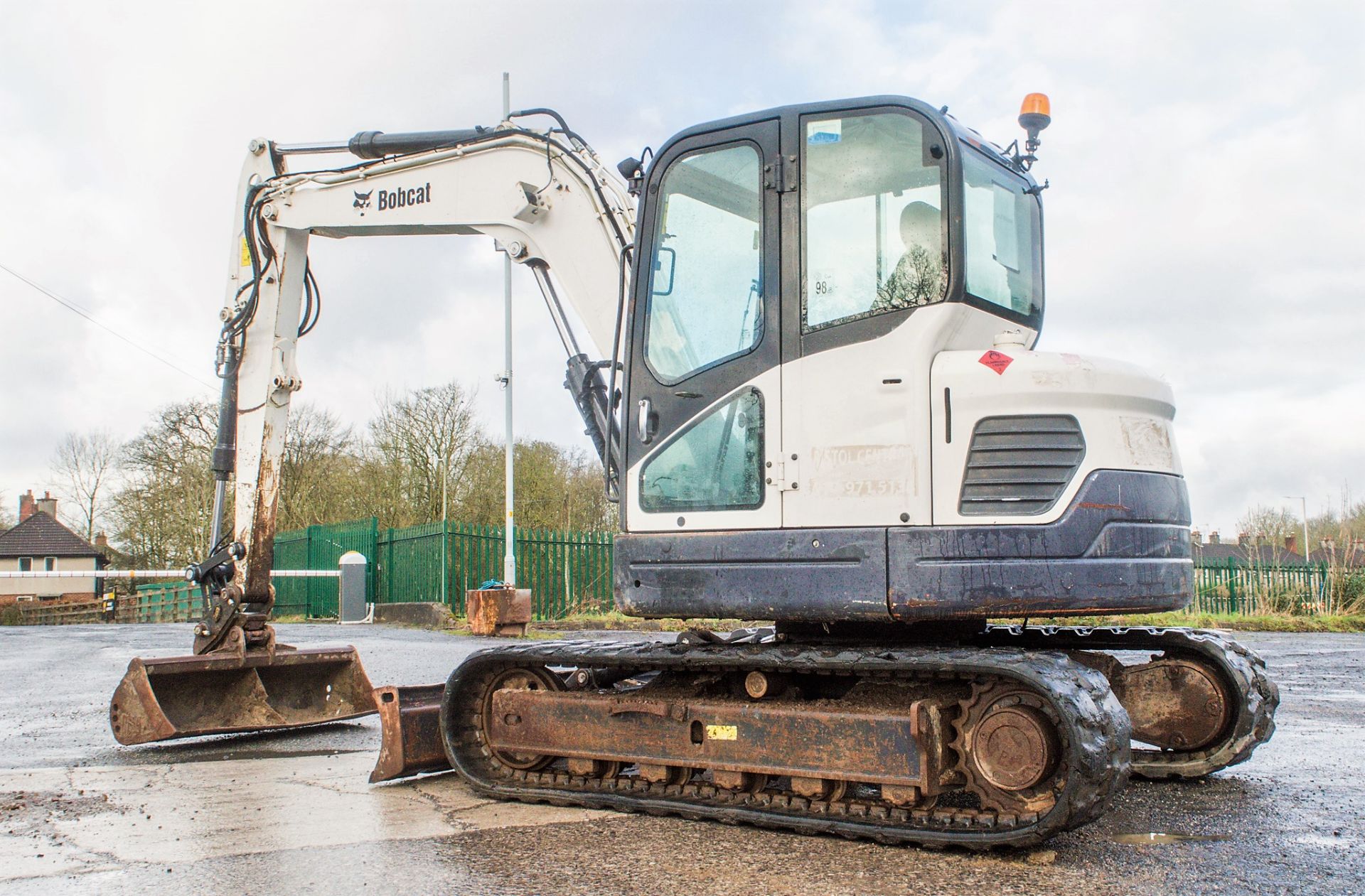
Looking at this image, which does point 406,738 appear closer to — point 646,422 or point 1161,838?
point 646,422

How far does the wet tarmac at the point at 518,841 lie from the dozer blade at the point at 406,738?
10 cm

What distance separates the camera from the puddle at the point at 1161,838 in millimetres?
4301

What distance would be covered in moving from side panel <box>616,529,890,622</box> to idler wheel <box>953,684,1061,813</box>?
1.61ft

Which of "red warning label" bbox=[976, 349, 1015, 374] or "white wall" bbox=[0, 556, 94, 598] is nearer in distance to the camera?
"red warning label" bbox=[976, 349, 1015, 374]

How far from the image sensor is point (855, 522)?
4.49 metres

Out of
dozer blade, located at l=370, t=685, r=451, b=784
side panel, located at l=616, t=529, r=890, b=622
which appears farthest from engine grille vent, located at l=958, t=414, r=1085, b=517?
dozer blade, located at l=370, t=685, r=451, b=784

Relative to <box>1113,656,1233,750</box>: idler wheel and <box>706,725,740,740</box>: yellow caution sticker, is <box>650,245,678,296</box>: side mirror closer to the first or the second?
<box>706,725,740,740</box>: yellow caution sticker

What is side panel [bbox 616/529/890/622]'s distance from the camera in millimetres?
4430

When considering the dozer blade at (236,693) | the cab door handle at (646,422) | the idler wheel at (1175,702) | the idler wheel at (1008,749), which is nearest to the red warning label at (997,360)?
the idler wheel at (1008,749)

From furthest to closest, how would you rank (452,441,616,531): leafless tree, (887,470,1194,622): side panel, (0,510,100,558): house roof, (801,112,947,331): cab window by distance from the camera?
(0,510,100,558): house roof < (452,441,616,531): leafless tree < (801,112,947,331): cab window < (887,470,1194,622): side panel

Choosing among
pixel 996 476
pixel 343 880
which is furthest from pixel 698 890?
pixel 996 476

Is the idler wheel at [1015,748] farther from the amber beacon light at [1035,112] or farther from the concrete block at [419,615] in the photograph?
the concrete block at [419,615]

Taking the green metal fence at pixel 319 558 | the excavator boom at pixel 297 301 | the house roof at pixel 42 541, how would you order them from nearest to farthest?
the excavator boom at pixel 297 301
the green metal fence at pixel 319 558
the house roof at pixel 42 541

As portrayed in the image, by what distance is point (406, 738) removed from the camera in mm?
5543
